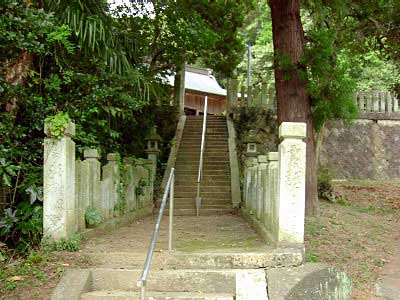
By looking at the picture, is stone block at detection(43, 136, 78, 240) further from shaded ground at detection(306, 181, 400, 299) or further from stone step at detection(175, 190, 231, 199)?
stone step at detection(175, 190, 231, 199)

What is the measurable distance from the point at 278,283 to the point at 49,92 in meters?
4.09

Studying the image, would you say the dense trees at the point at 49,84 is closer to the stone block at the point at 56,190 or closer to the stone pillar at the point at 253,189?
the stone block at the point at 56,190

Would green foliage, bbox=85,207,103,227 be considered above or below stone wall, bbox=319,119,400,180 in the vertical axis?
below

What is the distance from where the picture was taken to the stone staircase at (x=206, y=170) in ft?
35.5

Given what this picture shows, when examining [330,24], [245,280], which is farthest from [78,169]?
[330,24]

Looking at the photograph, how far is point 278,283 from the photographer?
14.2 ft

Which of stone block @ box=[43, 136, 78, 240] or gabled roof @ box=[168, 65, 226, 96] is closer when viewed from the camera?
stone block @ box=[43, 136, 78, 240]

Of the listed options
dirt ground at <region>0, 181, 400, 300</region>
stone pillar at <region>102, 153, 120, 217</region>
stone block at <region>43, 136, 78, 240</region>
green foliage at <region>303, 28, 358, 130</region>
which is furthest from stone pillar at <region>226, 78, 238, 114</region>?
stone block at <region>43, 136, 78, 240</region>

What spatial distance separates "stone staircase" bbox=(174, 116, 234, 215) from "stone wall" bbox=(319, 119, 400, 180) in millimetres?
3635

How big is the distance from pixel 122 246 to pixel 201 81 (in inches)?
740

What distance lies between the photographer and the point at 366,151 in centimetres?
1528

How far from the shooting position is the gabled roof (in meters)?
22.4

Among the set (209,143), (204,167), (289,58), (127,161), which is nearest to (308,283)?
(289,58)

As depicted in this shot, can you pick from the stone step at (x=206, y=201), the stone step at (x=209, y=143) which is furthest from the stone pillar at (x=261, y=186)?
the stone step at (x=209, y=143)
